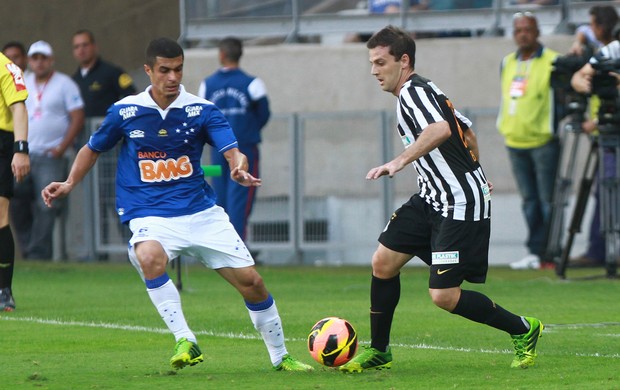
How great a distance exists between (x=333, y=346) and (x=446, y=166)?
1211 mm

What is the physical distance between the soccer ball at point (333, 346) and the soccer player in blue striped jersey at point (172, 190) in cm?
11

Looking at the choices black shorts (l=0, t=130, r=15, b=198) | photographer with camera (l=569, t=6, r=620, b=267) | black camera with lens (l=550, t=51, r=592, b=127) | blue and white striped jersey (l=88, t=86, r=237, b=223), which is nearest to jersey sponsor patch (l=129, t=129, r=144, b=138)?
blue and white striped jersey (l=88, t=86, r=237, b=223)

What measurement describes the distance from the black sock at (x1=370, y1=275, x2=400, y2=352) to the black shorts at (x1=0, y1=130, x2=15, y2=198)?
4.32 metres

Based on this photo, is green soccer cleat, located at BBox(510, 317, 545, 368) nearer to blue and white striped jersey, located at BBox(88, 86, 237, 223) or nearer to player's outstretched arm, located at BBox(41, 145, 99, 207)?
blue and white striped jersey, located at BBox(88, 86, 237, 223)

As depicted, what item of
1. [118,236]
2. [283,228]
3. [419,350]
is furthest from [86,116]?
[419,350]

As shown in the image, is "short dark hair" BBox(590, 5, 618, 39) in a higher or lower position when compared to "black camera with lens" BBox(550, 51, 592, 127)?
higher

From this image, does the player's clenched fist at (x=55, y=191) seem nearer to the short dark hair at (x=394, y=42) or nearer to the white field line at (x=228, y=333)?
the short dark hair at (x=394, y=42)

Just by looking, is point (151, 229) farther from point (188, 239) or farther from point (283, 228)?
point (283, 228)

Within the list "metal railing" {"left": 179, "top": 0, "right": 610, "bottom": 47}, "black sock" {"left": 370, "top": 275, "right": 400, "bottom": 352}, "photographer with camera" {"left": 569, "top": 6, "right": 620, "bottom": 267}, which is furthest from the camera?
"metal railing" {"left": 179, "top": 0, "right": 610, "bottom": 47}

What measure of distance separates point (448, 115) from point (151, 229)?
180 cm

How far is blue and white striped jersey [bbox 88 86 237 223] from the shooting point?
8.45m

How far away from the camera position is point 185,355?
784cm

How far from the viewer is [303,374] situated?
812 cm

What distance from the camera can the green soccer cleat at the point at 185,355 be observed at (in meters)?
7.84
